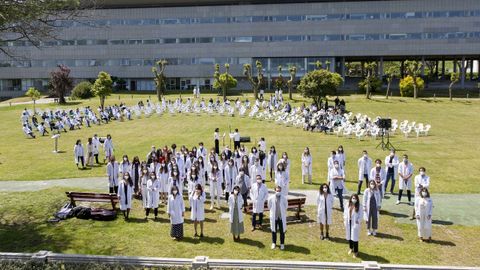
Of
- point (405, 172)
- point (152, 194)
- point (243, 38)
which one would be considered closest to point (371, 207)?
point (405, 172)

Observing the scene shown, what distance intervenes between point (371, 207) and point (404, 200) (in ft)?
13.9

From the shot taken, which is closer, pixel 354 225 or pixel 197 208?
pixel 354 225

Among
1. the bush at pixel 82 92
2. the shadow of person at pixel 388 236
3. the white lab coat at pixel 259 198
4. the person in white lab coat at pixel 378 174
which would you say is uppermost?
the bush at pixel 82 92

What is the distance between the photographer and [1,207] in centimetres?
1700

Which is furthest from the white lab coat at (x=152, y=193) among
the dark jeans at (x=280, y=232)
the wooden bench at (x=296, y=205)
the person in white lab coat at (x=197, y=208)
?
the dark jeans at (x=280, y=232)

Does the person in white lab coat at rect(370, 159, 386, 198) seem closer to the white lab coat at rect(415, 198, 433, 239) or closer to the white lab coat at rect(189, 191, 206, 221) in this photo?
the white lab coat at rect(415, 198, 433, 239)

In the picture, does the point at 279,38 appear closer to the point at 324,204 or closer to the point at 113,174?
the point at 113,174

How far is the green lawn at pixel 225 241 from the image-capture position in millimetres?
11961

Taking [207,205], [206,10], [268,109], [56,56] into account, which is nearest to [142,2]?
[206,10]

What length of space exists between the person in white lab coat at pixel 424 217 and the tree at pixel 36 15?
37.9 ft

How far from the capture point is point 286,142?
2908cm

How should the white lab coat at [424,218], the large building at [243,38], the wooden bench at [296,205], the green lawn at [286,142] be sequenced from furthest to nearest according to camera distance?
the large building at [243,38], the green lawn at [286,142], the wooden bench at [296,205], the white lab coat at [424,218]

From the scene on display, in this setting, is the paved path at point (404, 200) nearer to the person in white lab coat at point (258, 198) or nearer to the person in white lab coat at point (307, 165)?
the person in white lab coat at point (307, 165)

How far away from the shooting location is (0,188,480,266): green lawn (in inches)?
471
